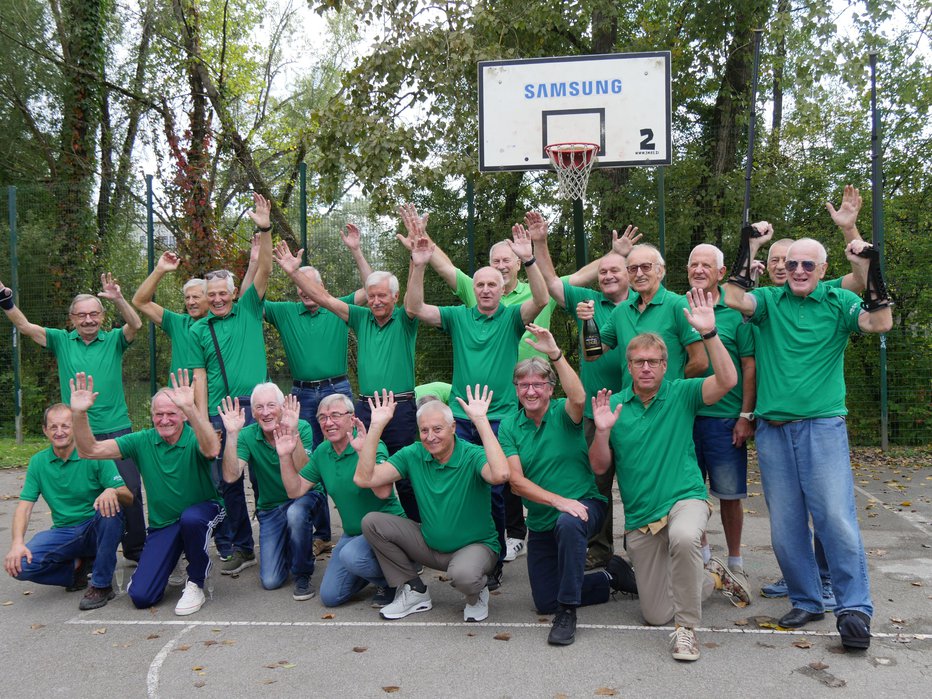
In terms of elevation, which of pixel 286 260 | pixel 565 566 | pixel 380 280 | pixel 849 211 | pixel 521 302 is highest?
pixel 849 211

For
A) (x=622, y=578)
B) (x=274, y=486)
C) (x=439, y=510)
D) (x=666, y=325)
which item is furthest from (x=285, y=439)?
(x=666, y=325)

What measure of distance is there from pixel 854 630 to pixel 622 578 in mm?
1485

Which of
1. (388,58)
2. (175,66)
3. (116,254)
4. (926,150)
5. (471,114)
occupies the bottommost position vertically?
(116,254)

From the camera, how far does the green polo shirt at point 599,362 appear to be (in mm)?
5562

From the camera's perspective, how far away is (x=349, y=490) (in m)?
5.49

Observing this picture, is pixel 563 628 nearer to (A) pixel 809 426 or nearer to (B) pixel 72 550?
(A) pixel 809 426

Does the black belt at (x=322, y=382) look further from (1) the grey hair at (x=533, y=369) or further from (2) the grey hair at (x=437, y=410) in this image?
(1) the grey hair at (x=533, y=369)

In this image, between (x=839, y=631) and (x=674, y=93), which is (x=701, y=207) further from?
(x=839, y=631)

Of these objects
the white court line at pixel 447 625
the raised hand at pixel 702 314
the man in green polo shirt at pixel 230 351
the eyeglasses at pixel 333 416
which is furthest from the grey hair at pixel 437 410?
the man in green polo shirt at pixel 230 351

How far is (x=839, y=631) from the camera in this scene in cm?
441

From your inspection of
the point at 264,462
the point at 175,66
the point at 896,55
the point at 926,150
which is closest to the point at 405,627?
the point at 264,462

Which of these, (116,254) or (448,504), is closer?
(448,504)

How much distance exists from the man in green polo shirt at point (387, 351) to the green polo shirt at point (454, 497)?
1092 millimetres

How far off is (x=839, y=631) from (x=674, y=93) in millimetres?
10665
